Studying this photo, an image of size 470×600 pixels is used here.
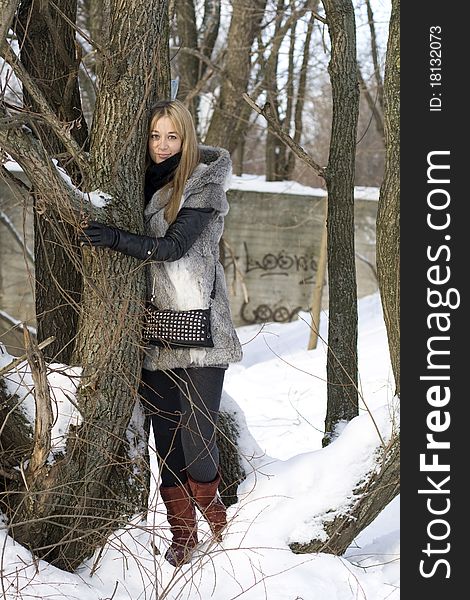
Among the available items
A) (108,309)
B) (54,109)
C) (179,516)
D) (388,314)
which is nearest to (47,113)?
(108,309)

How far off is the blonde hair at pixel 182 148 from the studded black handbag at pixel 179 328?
14.2 inches

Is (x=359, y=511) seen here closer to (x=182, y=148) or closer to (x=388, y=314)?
(x=388, y=314)

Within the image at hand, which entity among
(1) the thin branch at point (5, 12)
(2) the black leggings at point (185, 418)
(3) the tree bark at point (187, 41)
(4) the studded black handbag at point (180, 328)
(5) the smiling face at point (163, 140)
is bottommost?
(2) the black leggings at point (185, 418)

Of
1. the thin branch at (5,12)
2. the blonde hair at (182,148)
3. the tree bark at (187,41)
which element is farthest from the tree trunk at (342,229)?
the tree bark at (187,41)

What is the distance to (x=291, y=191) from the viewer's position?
572 inches

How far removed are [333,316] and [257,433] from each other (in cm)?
264

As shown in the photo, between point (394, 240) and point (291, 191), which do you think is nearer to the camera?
point (394, 240)

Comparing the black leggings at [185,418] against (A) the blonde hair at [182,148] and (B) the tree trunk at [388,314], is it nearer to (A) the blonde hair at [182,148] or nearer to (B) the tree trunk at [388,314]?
(B) the tree trunk at [388,314]

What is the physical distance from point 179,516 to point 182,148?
57.6 inches

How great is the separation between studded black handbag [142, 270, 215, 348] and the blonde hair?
361 mm

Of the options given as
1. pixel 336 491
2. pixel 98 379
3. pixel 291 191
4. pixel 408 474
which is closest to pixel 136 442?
pixel 98 379

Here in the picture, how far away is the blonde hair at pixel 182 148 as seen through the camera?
3.44 metres

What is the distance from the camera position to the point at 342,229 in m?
4.46

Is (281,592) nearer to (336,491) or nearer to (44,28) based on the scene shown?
(336,491)
